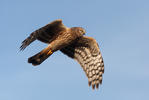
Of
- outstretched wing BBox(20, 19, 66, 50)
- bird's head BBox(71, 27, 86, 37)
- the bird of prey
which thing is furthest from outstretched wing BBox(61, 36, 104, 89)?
outstretched wing BBox(20, 19, 66, 50)

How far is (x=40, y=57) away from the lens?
16062 millimetres

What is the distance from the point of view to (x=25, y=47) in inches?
580

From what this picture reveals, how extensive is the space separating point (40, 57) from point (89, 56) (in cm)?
221

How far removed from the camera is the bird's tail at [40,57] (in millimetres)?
15992

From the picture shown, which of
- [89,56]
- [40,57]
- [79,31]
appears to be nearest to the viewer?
[40,57]

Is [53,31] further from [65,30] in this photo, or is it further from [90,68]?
[90,68]

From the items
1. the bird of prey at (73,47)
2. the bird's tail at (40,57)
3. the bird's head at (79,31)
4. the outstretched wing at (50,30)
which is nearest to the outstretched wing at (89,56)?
the bird of prey at (73,47)

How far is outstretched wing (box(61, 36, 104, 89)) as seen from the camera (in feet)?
55.7

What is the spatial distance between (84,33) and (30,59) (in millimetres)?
2326

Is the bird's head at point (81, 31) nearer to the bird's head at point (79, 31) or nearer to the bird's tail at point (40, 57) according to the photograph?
the bird's head at point (79, 31)

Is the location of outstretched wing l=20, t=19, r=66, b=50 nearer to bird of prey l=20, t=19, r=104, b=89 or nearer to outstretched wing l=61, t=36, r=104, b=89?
bird of prey l=20, t=19, r=104, b=89

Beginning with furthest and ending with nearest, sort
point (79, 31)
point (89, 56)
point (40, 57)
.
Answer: point (89, 56)
point (79, 31)
point (40, 57)

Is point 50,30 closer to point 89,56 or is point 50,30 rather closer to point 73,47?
point 73,47

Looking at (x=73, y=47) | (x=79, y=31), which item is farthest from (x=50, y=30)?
(x=73, y=47)
